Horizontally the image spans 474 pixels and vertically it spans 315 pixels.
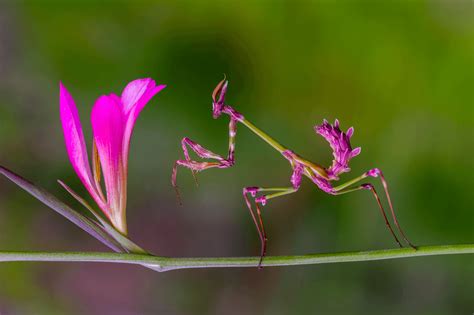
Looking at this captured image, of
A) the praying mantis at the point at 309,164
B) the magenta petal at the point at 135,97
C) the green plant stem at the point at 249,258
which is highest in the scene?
the magenta petal at the point at 135,97

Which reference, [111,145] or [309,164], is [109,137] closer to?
[111,145]

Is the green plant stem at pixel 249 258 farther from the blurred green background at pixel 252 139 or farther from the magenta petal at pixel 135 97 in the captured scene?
the blurred green background at pixel 252 139

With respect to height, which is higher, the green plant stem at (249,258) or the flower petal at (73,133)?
the flower petal at (73,133)

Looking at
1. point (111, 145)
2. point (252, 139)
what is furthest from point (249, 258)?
point (252, 139)

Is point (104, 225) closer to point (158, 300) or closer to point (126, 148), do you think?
point (126, 148)

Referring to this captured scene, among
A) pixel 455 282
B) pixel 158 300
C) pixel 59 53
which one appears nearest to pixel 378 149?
pixel 455 282

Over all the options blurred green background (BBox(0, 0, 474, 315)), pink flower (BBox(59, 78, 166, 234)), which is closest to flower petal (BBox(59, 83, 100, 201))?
pink flower (BBox(59, 78, 166, 234))

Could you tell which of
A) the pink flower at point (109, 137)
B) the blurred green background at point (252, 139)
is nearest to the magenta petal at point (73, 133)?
the pink flower at point (109, 137)
